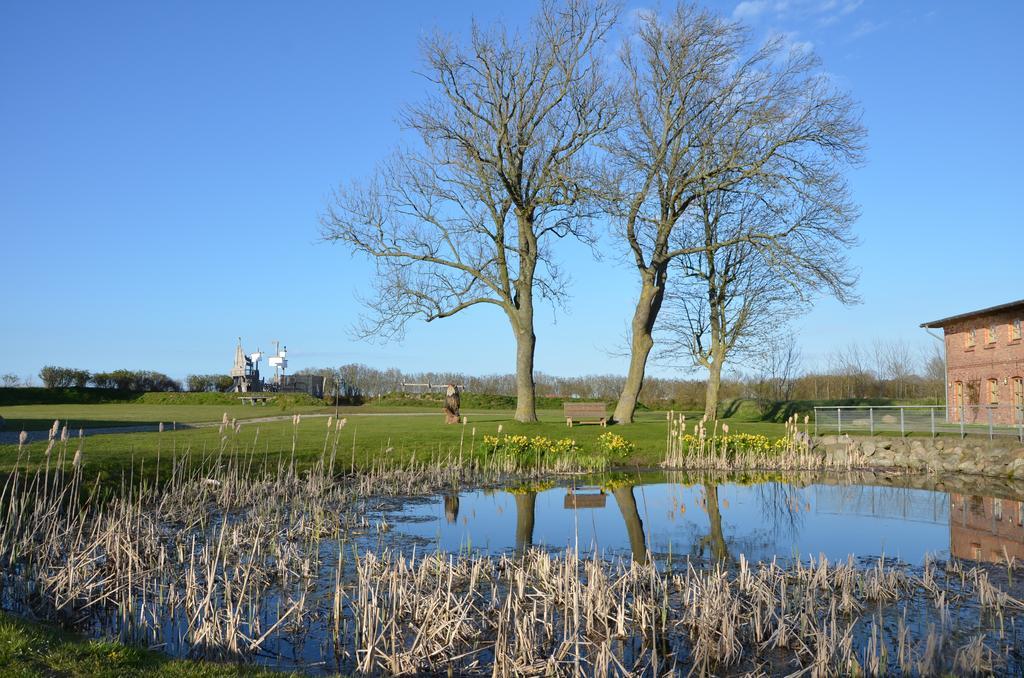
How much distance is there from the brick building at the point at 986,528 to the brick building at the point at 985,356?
43.2 feet

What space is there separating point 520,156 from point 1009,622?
73.9 feet

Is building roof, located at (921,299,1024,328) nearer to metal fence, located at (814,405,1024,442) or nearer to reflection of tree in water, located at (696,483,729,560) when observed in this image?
metal fence, located at (814,405,1024,442)

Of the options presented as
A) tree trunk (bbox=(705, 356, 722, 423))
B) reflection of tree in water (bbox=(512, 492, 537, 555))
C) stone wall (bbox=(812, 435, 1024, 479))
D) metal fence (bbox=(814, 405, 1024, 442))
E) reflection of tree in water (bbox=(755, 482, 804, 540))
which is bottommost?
reflection of tree in water (bbox=(512, 492, 537, 555))

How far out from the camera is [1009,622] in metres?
6.70

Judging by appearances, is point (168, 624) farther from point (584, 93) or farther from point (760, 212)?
point (760, 212)

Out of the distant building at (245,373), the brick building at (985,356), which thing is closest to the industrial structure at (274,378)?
the distant building at (245,373)

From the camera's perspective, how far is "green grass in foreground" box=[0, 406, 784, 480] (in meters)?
13.8

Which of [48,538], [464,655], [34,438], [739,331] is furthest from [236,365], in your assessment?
[464,655]

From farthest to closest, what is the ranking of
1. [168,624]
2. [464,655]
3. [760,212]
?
[760,212]
[168,624]
[464,655]

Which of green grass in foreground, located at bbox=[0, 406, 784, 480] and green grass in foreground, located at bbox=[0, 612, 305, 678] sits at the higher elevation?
green grass in foreground, located at bbox=[0, 406, 784, 480]

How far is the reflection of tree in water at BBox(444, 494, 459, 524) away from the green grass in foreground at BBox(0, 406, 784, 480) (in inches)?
87.3

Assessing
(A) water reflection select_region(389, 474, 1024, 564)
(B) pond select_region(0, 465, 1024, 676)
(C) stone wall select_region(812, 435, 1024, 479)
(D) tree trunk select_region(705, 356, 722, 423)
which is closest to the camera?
(B) pond select_region(0, 465, 1024, 676)

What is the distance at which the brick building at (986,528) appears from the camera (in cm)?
998

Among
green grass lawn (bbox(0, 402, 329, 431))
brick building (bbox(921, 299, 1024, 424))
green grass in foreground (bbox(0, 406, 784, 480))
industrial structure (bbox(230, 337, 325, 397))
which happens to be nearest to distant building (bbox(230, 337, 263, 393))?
industrial structure (bbox(230, 337, 325, 397))
